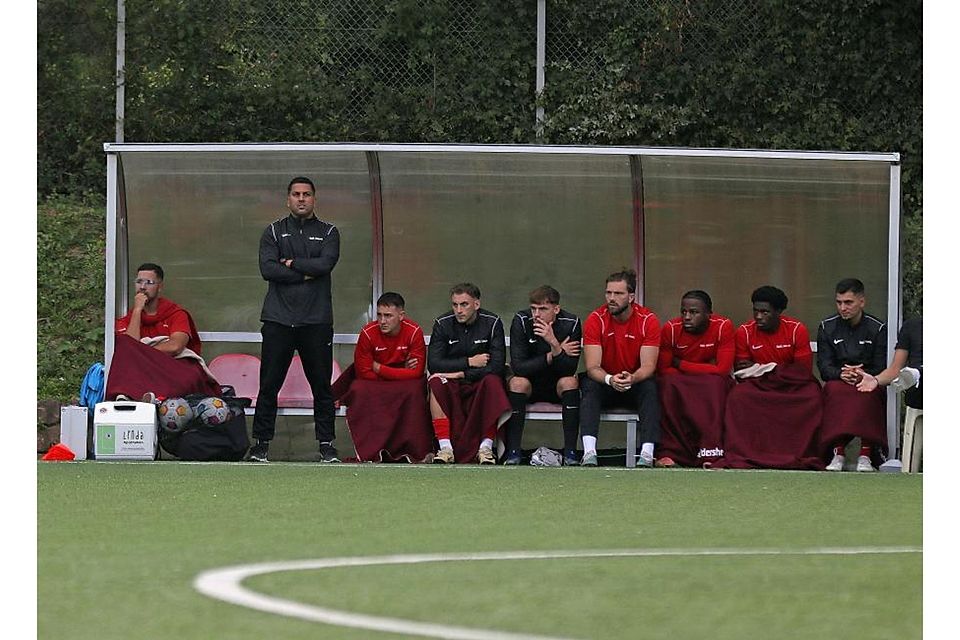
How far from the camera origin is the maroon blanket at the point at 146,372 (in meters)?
10.7

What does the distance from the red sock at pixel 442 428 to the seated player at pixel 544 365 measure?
372 millimetres

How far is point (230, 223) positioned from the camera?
40.0 feet

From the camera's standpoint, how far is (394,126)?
1562 centimetres

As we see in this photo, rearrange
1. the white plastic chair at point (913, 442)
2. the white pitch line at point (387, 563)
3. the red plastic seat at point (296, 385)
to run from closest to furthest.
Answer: the white pitch line at point (387, 563), the white plastic chair at point (913, 442), the red plastic seat at point (296, 385)

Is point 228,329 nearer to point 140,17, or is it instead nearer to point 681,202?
point 681,202

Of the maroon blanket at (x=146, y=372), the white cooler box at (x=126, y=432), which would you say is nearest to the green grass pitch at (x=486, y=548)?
the white cooler box at (x=126, y=432)

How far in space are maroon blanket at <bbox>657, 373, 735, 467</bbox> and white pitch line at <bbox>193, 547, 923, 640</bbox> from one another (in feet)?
16.4

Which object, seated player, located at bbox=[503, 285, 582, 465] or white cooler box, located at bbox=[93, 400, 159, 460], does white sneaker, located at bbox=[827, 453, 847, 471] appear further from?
white cooler box, located at bbox=[93, 400, 159, 460]

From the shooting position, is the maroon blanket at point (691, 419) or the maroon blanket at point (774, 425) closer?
the maroon blanket at point (774, 425)

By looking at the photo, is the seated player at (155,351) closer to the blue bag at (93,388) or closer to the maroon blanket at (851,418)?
the blue bag at (93,388)

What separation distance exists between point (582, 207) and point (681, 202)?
0.66 meters

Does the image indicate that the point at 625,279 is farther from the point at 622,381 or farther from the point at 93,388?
the point at 93,388

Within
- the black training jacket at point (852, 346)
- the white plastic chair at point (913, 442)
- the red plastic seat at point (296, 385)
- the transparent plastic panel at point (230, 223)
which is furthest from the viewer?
the transparent plastic panel at point (230, 223)
